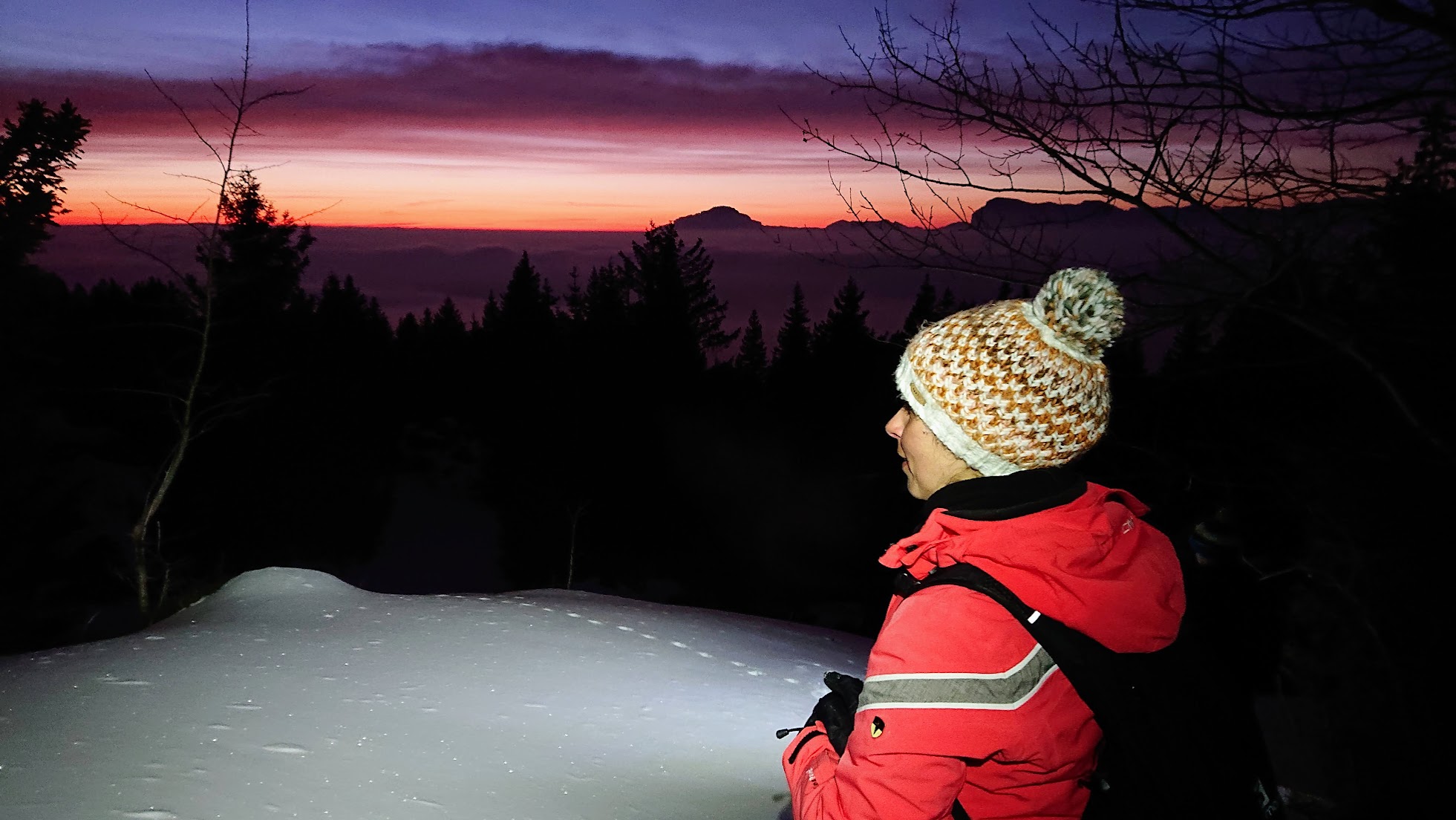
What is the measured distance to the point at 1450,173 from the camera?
11.9 feet

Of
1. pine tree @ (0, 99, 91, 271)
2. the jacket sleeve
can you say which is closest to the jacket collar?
the jacket sleeve

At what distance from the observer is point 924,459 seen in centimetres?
174

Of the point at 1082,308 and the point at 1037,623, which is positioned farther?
the point at 1082,308

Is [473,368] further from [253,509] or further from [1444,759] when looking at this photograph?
[1444,759]

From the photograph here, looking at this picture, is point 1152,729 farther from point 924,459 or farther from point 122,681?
point 122,681

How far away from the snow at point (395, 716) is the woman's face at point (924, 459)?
1.81 meters

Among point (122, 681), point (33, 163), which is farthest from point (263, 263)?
point (122, 681)

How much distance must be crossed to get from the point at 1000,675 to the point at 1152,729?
251 millimetres

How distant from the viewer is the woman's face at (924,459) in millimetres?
1720

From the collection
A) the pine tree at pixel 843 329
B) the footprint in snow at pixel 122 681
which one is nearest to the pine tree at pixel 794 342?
the pine tree at pixel 843 329

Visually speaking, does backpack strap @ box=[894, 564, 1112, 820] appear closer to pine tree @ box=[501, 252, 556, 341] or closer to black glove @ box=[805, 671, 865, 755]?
black glove @ box=[805, 671, 865, 755]

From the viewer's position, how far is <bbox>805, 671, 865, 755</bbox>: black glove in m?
1.63

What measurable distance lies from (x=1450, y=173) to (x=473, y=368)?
120ft

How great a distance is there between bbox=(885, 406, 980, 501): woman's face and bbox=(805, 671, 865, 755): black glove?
1.42 feet
